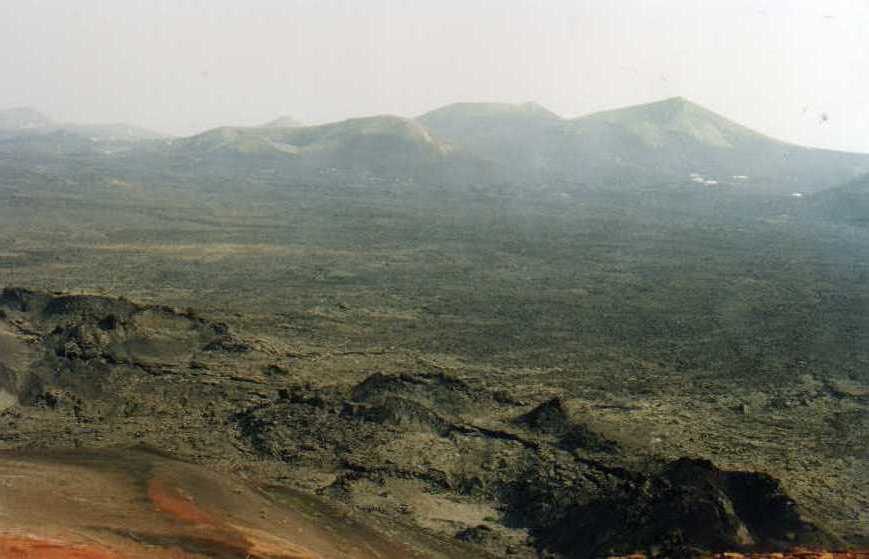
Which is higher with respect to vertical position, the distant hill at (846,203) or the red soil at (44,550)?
the distant hill at (846,203)

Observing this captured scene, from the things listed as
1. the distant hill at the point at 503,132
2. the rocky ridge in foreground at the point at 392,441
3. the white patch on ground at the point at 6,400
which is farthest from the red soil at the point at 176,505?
the distant hill at the point at 503,132

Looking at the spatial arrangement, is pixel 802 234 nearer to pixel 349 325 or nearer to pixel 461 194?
pixel 461 194

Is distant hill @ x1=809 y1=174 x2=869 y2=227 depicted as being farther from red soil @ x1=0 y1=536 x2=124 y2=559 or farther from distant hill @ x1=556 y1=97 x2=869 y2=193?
red soil @ x1=0 y1=536 x2=124 y2=559

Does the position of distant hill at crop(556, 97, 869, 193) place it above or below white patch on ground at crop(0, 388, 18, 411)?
above

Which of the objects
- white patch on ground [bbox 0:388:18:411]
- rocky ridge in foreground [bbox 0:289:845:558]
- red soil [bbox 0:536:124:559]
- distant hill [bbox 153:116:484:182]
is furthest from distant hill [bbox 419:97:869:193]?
red soil [bbox 0:536:124:559]

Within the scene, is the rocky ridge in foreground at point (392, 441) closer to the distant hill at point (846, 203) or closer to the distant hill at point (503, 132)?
the distant hill at point (846, 203)

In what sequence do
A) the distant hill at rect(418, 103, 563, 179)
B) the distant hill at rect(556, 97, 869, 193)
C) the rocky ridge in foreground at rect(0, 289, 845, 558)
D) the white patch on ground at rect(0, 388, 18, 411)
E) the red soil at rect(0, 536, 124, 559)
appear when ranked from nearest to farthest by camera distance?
the red soil at rect(0, 536, 124, 559)
the rocky ridge in foreground at rect(0, 289, 845, 558)
the white patch on ground at rect(0, 388, 18, 411)
the distant hill at rect(556, 97, 869, 193)
the distant hill at rect(418, 103, 563, 179)

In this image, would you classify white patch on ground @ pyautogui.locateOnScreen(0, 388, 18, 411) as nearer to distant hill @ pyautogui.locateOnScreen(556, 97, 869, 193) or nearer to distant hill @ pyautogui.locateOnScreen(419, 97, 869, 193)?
distant hill @ pyautogui.locateOnScreen(419, 97, 869, 193)

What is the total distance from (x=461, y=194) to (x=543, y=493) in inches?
3012

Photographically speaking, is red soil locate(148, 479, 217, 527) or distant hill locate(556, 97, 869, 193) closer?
red soil locate(148, 479, 217, 527)

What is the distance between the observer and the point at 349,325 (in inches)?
1125

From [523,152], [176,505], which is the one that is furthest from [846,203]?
[176,505]

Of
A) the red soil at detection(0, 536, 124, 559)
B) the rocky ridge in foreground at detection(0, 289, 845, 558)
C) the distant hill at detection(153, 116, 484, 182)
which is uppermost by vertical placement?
the distant hill at detection(153, 116, 484, 182)

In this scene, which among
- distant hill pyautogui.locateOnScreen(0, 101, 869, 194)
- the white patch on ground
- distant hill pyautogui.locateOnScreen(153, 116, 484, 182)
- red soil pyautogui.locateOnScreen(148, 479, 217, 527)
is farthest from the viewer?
distant hill pyautogui.locateOnScreen(0, 101, 869, 194)
